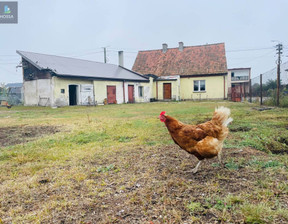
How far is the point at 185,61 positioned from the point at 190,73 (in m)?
2.61

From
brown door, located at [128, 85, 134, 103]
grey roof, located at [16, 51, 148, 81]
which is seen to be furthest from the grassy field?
brown door, located at [128, 85, 134, 103]

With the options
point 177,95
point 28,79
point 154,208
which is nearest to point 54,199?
point 154,208

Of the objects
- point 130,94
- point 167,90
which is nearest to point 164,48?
point 167,90

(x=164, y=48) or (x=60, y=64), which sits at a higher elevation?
(x=164, y=48)

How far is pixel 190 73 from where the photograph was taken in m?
26.8

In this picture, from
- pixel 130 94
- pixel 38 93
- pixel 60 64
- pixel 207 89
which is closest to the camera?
pixel 38 93

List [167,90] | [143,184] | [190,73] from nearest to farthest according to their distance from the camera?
1. [143,184]
2. [190,73]
3. [167,90]

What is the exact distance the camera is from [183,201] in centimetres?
219

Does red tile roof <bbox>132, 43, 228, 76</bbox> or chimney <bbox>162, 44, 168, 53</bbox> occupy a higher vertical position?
chimney <bbox>162, 44, 168, 53</bbox>

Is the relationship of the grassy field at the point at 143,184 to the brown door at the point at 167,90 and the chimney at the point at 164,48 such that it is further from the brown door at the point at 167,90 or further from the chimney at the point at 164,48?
the chimney at the point at 164,48

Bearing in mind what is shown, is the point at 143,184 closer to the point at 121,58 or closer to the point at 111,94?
the point at 111,94

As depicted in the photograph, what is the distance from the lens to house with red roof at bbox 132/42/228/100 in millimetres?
25922

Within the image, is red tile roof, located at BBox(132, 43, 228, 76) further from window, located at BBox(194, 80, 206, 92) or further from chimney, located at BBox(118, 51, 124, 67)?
chimney, located at BBox(118, 51, 124, 67)

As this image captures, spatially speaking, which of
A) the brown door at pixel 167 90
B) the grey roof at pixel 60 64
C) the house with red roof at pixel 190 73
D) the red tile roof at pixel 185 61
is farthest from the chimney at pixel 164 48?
the grey roof at pixel 60 64
